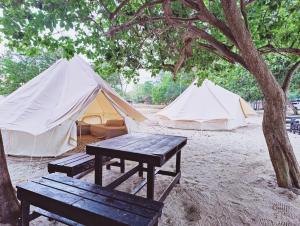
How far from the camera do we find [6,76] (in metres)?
12.0

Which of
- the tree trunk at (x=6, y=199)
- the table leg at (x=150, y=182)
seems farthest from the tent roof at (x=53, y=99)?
the table leg at (x=150, y=182)

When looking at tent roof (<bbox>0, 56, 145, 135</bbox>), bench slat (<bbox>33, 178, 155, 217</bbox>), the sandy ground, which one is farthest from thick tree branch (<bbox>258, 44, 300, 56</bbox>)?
tent roof (<bbox>0, 56, 145, 135</bbox>)

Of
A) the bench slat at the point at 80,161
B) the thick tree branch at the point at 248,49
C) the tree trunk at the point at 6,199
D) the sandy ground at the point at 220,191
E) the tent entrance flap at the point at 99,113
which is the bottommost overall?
the sandy ground at the point at 220,191

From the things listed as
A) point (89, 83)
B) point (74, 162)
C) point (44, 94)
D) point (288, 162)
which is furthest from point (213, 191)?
point (44, 94)

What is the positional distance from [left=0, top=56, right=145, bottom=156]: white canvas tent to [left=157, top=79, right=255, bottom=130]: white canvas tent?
15.7 feet

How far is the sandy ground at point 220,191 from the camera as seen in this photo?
7.94 ft

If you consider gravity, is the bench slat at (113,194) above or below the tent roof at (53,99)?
below

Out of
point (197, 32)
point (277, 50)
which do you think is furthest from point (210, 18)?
point (277, 50)

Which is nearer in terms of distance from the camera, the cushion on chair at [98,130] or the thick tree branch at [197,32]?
the thick tree branch at [197,32]

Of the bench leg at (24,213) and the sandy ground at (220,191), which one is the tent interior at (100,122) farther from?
the bench leg at (24,213)

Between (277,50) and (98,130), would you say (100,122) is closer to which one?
(98,130)

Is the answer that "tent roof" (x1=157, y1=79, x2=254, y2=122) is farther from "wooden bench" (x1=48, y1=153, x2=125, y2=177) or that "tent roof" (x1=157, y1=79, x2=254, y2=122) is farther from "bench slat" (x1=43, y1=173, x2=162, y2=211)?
"bench slat" (x1=43, y1=173, x2=162, y2=211)

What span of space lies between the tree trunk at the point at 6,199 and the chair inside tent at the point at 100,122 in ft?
11.9

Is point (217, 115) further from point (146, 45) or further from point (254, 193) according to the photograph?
point (254, 193)
